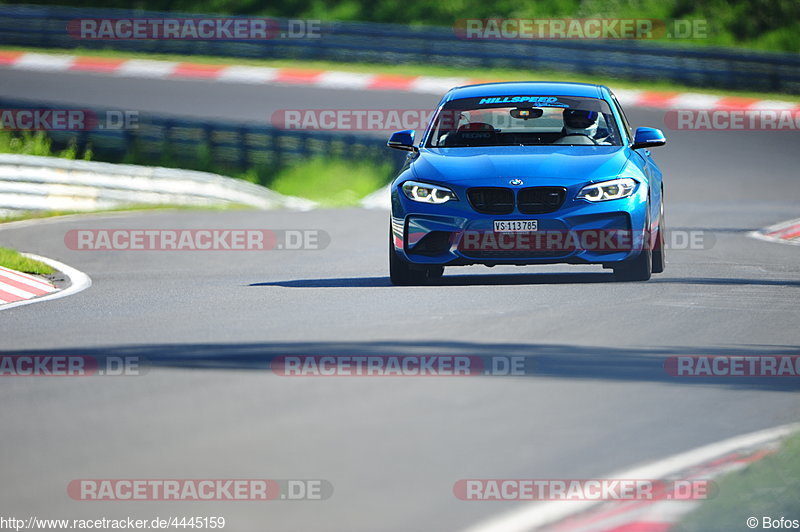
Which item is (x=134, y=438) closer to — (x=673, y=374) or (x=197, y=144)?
(x=673, y=374)

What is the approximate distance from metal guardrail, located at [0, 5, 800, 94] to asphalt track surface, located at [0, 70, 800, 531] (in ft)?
51.8

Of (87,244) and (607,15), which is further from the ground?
(607,15)

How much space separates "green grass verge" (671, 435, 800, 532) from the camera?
4992 millimetres

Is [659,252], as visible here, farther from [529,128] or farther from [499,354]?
[499,354]

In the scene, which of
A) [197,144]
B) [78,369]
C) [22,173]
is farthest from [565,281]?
[197,144]

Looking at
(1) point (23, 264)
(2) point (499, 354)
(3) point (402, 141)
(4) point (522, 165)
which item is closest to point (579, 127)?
(4) point (522, 165)

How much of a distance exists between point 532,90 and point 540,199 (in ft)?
5.36

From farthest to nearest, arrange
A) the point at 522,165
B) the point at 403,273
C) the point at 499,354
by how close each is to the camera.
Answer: the point at 403,273 < the point at 522,165 < the point at 499,354

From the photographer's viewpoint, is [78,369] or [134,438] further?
[78,369]

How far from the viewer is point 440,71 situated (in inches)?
1294

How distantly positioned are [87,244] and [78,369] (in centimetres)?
869

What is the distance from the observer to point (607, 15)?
124 ft

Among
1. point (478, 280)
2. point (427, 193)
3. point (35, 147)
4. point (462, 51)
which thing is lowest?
point (478, 280)

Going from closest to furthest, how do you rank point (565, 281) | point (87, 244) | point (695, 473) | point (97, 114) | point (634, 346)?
point (695, 473) → point (634, 346) → point (565, 281) → point (87, 244) → point (97, 114)
